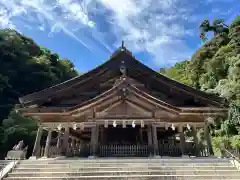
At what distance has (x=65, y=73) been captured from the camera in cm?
5419

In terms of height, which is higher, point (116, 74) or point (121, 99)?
point (116, 74)

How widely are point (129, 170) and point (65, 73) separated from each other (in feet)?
159

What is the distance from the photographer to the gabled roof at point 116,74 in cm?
1195

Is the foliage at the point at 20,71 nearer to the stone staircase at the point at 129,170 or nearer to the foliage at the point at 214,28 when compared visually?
the stone staircase at the point at 129,170

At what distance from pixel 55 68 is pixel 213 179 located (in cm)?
4745

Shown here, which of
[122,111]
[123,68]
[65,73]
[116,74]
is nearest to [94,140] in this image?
[122,111]

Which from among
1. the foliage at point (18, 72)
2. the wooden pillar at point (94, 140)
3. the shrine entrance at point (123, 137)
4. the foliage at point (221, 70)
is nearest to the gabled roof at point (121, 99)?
the wooden pillar at point (94, 140)

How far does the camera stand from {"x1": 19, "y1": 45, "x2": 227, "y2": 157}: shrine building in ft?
35.4

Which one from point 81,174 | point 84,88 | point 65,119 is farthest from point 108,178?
point 84,88

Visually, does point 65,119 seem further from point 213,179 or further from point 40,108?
point 213,179

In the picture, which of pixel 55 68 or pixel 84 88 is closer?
pixel 84 88

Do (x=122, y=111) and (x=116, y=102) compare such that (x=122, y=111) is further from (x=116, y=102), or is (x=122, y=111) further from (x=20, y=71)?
(x=20, y=71)

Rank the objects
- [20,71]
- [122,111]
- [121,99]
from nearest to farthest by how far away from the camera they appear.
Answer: [121,99] < [122,111] < [20,71]

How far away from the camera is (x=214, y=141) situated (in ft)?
82.9
